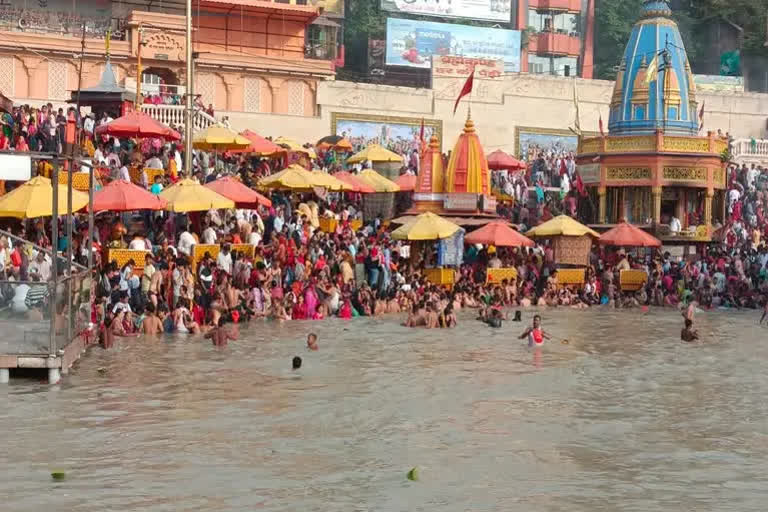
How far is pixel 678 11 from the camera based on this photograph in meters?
66.7

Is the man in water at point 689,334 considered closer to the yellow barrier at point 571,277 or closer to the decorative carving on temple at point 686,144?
the yellow barrier at point 571,277

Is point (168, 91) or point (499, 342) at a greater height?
point (168, 91)

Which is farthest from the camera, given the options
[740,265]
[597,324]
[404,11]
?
[404,11]

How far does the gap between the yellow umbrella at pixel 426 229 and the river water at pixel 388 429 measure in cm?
745

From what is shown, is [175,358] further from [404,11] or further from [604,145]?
[404,11]

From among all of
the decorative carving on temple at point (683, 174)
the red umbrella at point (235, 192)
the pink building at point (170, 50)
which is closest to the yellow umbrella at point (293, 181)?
the red umbrella at point (235, 192)

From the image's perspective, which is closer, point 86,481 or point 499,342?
point 86,481

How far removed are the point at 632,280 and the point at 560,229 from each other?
7.59 ft

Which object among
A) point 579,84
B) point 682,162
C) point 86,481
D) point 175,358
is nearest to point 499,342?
point 175,358

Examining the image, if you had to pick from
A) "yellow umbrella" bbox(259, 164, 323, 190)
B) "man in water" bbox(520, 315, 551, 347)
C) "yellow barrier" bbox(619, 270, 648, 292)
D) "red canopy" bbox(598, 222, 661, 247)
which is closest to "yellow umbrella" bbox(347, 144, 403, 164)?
"red canopy" bbox(598, 222, 661, 247)

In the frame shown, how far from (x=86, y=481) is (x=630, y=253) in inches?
1032

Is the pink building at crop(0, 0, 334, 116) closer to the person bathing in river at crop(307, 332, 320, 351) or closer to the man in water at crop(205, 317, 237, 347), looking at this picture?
the man in water at crop(205, 317, 237, 347)

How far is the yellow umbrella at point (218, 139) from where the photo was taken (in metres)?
32.7

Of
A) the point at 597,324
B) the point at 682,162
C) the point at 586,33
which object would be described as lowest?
the point at 597,324
